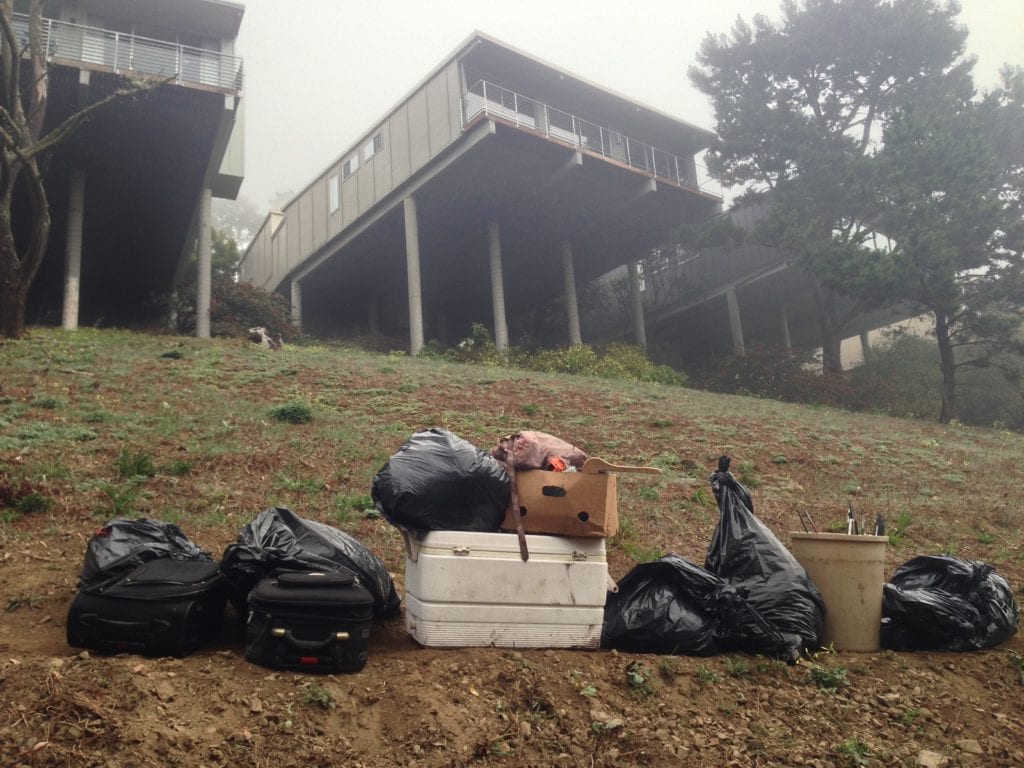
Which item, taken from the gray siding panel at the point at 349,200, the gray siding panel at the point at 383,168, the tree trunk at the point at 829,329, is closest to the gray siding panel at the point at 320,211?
the gray siding panel at the point at 349,200

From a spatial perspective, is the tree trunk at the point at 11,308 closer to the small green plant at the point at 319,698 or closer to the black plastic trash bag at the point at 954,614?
the small green plant at the point at 319,698

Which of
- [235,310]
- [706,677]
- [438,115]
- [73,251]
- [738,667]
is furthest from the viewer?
[235,310]

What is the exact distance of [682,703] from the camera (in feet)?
10.4

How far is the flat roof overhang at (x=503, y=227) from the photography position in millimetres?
19156

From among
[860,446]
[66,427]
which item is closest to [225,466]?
[66,427]

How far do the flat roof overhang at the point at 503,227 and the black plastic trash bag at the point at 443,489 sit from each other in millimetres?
14787

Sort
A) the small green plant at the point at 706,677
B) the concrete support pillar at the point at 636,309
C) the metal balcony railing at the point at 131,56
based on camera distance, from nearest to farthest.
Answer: the small green plant at the point at 706,677, the metal balcony railing at the point at 131,56, the concrete support pillar at the point at 636,309

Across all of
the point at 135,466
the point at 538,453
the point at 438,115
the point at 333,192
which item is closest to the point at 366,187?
the point at 333,192

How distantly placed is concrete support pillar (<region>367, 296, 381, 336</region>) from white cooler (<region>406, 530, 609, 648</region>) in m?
24.6

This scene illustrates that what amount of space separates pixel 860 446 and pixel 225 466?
327 inches

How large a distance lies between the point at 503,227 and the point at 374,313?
7.40 metres

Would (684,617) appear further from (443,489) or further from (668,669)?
(443,489)

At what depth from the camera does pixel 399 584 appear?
450 cm

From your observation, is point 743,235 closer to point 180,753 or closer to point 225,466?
point 225,466
